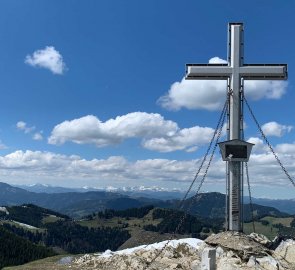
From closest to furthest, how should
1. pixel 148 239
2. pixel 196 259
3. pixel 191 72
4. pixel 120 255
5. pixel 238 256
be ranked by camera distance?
pixel 238 256
pixel 196 259
pixel 191 72
pixel 120 255
pixel 148 239

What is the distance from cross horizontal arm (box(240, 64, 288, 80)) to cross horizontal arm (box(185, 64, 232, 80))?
128 cm

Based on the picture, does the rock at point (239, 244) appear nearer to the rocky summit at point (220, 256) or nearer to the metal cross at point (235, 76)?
the rocky summit at point (220, 256)

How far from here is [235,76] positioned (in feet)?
117

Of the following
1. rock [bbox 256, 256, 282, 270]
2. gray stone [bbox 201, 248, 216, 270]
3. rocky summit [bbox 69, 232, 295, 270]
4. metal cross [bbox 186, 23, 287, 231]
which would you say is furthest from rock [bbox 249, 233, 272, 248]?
gray stone [bbox 201, 248, 216, 270]

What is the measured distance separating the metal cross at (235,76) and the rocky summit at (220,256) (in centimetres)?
254

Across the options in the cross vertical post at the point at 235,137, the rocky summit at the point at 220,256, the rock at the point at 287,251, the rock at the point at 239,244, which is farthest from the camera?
the cross vertical post at the point at 235,137

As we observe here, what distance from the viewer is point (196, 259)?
3384 centimetres

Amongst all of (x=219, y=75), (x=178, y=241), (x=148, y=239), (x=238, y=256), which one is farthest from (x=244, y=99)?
(x=148, y=239)

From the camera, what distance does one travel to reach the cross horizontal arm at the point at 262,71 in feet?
118

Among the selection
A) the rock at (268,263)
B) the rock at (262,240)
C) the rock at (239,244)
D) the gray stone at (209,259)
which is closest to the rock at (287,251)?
the rock at (239,244)

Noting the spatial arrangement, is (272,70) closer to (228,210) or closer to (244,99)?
(244,99)

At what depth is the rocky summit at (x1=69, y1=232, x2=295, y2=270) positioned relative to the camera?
100ft

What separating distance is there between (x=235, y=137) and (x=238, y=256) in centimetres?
921

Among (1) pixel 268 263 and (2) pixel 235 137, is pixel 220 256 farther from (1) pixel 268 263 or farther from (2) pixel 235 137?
(2) pixel 235 137
